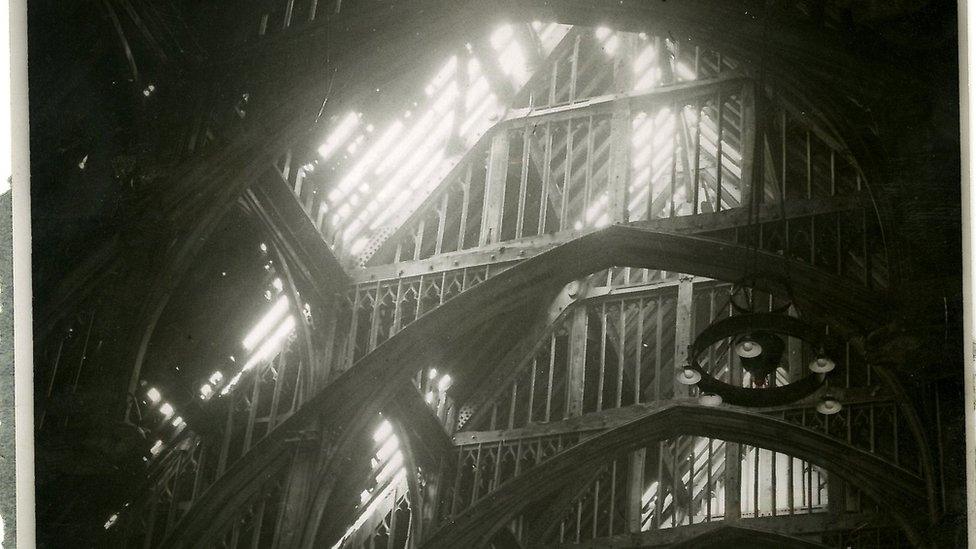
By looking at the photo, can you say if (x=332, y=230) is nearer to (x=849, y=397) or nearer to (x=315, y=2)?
(x=315, y=2)

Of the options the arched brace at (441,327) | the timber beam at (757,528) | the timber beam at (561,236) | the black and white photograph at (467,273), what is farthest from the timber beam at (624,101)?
the timber beam at (757,528)

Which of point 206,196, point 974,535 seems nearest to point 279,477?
point 206,196

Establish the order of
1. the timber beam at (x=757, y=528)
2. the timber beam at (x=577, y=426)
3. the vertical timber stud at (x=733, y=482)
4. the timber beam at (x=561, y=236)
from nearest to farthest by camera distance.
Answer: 1. the timber beam at (x=561, y=236)
2. the timber beam at (x=757, y=528)
3. the timber beam at (x=577, y=426)
4. the vertical timber stud at (x=733, y=482)

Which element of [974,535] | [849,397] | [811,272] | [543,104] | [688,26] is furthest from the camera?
[543,104]

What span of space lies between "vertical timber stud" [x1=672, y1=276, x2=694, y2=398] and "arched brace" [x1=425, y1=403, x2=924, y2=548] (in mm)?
314

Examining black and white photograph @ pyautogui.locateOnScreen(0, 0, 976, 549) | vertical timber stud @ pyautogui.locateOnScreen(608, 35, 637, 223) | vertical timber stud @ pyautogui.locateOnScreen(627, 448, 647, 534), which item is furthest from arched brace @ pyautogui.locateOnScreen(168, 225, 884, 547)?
vertical timber stud @ pyautogui.locateOnScreen(627, 448, 647, 534)

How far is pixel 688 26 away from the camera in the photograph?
8.03 m

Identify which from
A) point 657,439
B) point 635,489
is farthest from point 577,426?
point 635,489

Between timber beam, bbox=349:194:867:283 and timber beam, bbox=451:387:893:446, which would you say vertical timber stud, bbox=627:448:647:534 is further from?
timber beam, bbox=349:194:867:283

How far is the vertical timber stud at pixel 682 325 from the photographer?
1123 cm

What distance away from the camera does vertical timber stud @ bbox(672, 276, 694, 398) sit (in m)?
11.2

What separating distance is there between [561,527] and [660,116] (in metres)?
3.32

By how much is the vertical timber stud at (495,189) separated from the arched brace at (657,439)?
177cm

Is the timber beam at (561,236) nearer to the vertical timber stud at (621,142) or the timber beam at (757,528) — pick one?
the vertical timber stud at (621,142)
